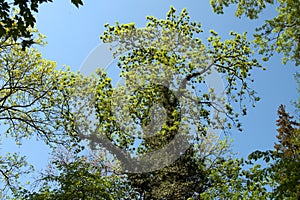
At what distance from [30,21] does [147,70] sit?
52.0 feet

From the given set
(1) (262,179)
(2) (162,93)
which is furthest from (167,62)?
(1) (262,179)

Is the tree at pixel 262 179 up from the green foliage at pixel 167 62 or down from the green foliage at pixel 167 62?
down

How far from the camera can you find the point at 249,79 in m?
21.3

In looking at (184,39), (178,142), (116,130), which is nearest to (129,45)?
(184,39)

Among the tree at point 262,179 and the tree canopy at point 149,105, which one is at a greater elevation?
the tree canopy at point 149,105

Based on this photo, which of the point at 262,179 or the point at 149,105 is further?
the point at 149,105

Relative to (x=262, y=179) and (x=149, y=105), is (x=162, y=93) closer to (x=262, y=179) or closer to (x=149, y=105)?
(x=149, y=105)

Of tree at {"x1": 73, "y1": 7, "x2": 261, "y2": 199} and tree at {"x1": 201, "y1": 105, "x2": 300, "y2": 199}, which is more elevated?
tree at {"x1": 73, "y1": 7, "x2": 261, "y2": 199}

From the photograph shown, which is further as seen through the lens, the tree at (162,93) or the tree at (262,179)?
the tree at (162,93)

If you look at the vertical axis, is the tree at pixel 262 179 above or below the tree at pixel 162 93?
below

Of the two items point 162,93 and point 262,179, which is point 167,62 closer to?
point 162,93

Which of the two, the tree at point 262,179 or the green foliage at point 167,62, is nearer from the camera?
the tree at point 262,179

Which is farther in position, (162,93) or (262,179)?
(162,93)

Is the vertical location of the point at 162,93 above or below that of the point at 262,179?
above
